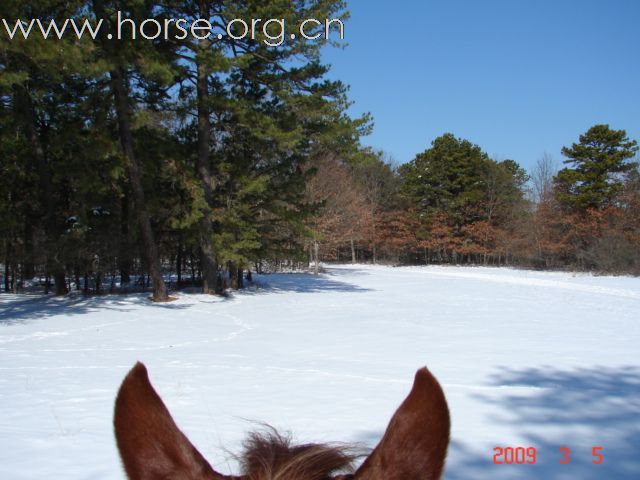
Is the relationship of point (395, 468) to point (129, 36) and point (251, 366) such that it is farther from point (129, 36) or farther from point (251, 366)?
point (129, 36)

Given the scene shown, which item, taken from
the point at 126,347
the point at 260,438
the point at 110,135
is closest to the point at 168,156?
the point at 110,135

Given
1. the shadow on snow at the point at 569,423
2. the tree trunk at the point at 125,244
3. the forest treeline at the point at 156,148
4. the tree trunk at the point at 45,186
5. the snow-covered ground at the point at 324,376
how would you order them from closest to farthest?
the shadow on snow at the point at 569,423, the snow-covered ground at the point at 324,376, the forest treeline at the point at 156,148, the tree trunk at the point at 45,186, the tree trunk at the point at 125,244

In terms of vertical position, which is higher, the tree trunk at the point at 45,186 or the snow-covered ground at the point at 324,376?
the tree trunk at the point at 45,186

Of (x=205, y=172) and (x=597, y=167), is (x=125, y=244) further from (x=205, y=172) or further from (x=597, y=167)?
(x=597, y=167)

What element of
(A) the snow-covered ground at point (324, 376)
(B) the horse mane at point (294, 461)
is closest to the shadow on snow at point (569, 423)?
(A) the snow-covered ground at point (324, 376)

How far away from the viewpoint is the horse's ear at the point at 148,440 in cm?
81

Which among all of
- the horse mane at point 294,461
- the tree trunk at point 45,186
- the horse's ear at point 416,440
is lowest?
the horse mane at point 294,461

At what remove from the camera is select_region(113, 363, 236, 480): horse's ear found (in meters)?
0.81

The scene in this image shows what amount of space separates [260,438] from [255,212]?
50.7 ft

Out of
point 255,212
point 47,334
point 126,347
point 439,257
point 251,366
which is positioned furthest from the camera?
point 439,257

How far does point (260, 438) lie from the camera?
940 millimetres
